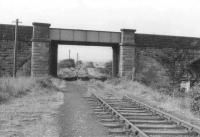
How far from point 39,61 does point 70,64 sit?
39.8 m

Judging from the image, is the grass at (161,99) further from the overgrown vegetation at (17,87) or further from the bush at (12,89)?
the bush at (12,89)

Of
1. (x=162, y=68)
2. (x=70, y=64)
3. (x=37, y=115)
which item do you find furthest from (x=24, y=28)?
(x=70, y=64)

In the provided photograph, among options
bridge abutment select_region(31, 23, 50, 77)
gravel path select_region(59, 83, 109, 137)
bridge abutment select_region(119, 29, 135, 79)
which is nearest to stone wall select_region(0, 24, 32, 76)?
bridge abutment select_region(31, 23, 50, 77)

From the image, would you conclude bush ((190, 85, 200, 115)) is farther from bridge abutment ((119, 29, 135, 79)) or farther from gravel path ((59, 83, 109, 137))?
bridge abutment ((119, 29, 135, 79))

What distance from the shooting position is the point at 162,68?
27938mm

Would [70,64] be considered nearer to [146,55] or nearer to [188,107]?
[146,55]

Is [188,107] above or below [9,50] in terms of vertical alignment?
below

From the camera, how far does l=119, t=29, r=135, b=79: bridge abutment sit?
26328 mm

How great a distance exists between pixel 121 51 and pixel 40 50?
6.43 meters

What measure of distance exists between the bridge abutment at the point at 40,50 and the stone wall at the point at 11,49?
1.59 feet

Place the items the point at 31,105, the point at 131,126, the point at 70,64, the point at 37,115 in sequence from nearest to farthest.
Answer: the point at 131,126
the point at 37,115
the point at 31,105
the point at 70,64

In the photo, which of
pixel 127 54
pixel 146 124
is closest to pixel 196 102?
pixel 146 124

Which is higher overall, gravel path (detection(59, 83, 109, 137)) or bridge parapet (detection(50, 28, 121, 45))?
bridge parapet (detection(50, 28, 121, 45))

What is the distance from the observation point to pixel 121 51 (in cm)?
2648
